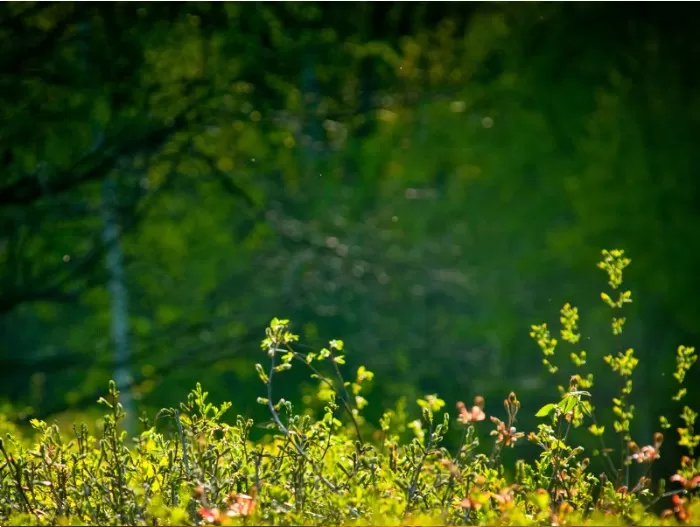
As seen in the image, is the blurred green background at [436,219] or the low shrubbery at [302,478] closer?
the low shrubbery at [302,478]

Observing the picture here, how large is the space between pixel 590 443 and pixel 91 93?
1098cm

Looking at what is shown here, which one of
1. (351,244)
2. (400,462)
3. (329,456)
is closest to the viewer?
(400,462)

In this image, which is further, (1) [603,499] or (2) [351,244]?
(2) [351,244]

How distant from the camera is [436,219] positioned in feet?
59.0

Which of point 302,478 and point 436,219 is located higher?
point 436,219

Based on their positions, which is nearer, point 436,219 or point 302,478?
point 302,478

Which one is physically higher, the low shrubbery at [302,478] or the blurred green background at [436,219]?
the blurred green background at [436,219]

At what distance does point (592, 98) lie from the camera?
18281mm

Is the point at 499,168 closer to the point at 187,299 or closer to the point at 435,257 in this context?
the point at 435,257

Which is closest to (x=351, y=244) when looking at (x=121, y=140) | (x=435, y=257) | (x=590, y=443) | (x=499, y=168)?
(x=435, y=257)

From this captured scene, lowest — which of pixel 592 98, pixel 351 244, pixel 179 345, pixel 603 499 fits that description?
pixel 603 499

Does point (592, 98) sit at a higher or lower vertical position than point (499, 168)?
higher

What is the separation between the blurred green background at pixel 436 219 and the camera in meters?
15.1

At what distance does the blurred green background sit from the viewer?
49.7 feet
